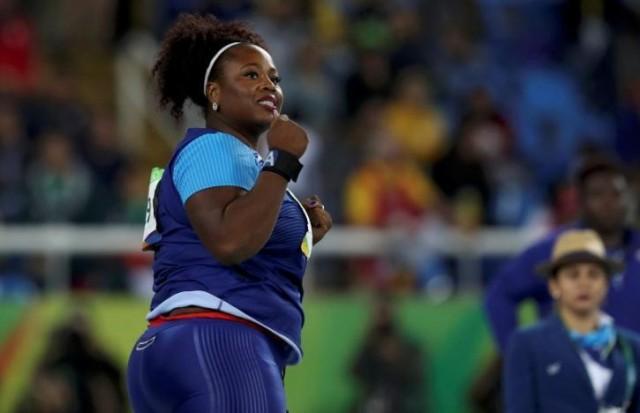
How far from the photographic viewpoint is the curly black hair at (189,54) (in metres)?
6.13

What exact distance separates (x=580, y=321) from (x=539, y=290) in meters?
1.10

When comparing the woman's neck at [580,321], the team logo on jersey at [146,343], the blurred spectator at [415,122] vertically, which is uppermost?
the blurred spectator at [415,122]

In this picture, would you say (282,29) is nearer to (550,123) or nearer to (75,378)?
(550,123)

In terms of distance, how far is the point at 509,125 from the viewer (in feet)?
55.0

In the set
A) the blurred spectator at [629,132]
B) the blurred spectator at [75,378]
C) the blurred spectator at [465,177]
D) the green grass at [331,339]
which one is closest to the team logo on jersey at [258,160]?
the blurred spectator at [75,378]

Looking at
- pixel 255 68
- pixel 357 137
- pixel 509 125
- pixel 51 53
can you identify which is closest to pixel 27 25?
pixel 51 53

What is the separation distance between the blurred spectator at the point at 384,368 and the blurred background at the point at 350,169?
0.05 feet

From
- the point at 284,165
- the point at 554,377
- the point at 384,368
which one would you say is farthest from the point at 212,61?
the point at 384,368

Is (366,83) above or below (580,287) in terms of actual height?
above

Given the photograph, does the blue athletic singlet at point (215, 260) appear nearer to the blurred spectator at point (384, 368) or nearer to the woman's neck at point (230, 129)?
the woman's neck at point (230, 129)

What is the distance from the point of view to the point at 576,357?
7.48m

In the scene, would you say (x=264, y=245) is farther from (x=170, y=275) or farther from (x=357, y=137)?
(x=357, y=137)

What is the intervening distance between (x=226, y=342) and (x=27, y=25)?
37.8 feet

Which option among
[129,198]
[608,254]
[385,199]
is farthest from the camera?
[385,199]
